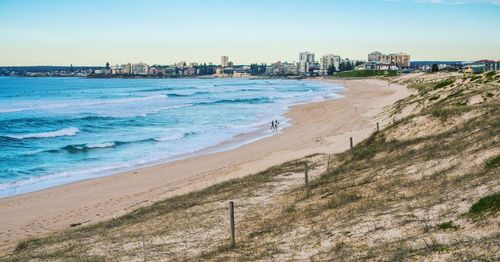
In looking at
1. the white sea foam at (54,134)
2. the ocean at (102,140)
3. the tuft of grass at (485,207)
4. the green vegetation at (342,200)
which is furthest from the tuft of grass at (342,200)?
the white sea foam at (54,134)

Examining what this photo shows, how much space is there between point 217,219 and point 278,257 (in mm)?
4970

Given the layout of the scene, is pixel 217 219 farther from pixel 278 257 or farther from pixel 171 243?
pixel 278 257

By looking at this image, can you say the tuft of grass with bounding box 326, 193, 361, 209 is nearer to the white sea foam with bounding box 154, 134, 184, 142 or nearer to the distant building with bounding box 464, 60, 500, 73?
the white sea foam with bounding box 154, 134, 184, 142

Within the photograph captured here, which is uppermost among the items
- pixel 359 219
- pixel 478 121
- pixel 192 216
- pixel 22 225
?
pixel 478 121

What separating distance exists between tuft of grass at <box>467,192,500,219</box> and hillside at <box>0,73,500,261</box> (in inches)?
0.8

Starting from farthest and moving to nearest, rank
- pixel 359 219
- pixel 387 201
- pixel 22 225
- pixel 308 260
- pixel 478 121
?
pixel 478 121 < pixel 22 225 < pixel 387 201 < pixel 359 219 < pixel 308 260

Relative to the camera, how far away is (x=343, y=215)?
12922mm

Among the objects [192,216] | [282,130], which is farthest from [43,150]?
[192,216]

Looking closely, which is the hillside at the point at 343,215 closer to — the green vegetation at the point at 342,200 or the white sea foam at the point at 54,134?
the green vegetation at the point at 342,200

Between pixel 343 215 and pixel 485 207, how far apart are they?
3534 mm

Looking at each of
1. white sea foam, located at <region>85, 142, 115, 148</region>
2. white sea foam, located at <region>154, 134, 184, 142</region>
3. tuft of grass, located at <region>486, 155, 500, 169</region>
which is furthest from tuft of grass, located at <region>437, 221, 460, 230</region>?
white sea foam, located at <region>154, 134, 184, 142</region>

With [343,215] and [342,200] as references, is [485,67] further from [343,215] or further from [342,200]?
[343,215]

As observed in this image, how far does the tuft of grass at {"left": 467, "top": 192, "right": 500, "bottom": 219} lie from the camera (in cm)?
1014

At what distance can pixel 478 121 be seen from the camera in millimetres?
21812
